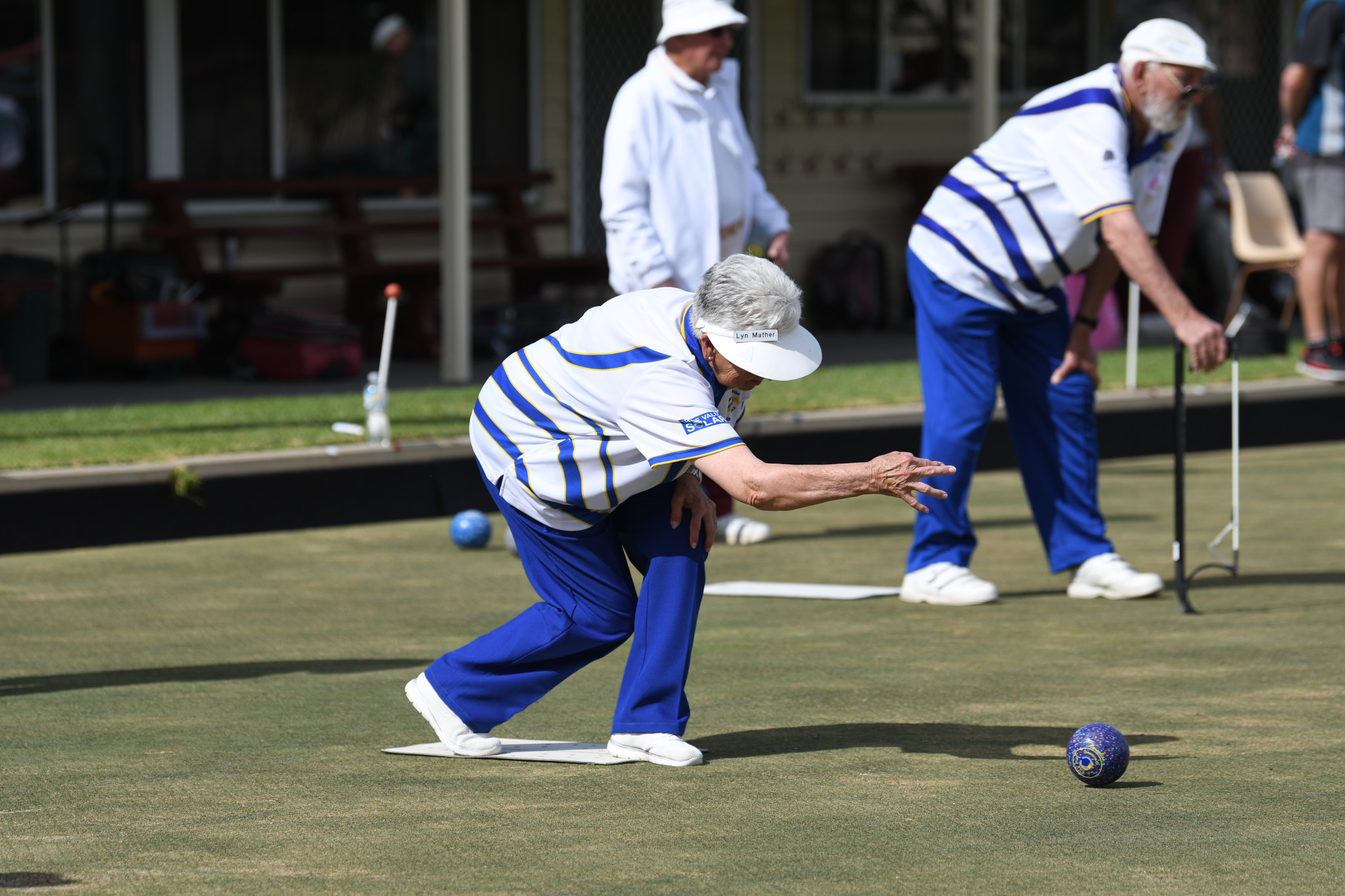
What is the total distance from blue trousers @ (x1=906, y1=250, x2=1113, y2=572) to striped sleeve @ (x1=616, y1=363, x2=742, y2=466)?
2.14m

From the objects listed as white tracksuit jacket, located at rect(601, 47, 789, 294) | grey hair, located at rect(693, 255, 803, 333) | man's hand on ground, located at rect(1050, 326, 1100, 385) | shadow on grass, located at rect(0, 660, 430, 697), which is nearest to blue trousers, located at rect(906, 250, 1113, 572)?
man's hand on ground, located at rect(1050, 326, 1100, 385)

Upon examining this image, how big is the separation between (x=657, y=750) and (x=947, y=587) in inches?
80.8

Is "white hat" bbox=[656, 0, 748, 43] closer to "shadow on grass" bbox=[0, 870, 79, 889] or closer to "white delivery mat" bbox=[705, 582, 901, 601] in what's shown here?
"white delivery mat" bbox=[705, 582, 901, 601]

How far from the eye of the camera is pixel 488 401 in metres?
4.22

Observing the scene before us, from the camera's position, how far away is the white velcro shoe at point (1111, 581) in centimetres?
604

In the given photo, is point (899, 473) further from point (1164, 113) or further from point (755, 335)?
point (1164, 113)

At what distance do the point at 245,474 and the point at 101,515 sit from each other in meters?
0.52

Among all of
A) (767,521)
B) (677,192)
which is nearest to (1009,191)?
(677,192)

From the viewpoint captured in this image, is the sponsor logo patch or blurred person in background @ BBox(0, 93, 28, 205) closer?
the sponsor logo patch

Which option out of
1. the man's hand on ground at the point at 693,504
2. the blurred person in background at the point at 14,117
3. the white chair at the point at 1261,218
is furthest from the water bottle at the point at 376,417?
the white chair at the point at 1261,218

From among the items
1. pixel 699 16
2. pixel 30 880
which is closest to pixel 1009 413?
pixel 699 16

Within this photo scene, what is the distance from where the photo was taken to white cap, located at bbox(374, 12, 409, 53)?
1268 centimetres

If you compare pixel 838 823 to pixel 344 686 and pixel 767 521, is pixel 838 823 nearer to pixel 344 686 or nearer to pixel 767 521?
pixel 344 686

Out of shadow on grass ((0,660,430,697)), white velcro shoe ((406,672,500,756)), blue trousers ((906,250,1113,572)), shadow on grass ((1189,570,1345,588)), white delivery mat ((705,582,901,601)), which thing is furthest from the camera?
shadow on grass ((1189,570,1345,588))
